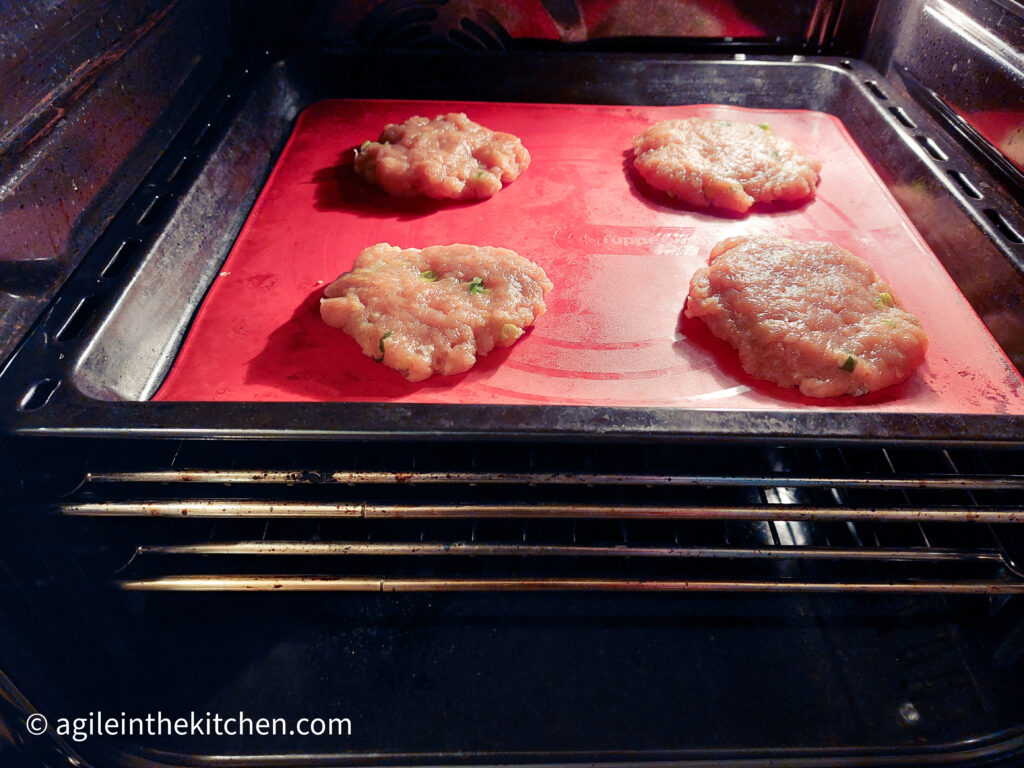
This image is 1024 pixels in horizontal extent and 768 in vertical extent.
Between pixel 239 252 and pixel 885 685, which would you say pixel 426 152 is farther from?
pixel 885 685

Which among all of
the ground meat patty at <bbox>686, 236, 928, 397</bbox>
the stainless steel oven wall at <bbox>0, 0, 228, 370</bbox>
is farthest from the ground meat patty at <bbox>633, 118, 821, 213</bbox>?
the stainless steel oven wall at <bbox>0, 0, 228, 370</bbox>

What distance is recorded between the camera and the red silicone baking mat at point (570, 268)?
172cm

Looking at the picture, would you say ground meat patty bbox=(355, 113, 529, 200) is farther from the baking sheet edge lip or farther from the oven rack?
the baking sheet edge lip

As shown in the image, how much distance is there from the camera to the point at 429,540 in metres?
1.59

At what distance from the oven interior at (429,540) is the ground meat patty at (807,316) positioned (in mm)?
236

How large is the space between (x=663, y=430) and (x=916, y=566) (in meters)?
1.04

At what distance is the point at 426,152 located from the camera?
2.37m

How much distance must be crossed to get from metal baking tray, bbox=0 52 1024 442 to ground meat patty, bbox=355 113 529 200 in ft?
0.41

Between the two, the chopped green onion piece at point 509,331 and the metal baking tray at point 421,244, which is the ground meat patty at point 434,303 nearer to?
the chopped green onion piece at point 509,331

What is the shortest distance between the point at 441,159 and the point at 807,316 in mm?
1343

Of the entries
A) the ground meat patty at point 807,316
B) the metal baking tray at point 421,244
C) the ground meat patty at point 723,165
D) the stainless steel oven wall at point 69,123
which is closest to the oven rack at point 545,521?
the metal baking tray at point 421,244

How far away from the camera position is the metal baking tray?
1316 millimetres

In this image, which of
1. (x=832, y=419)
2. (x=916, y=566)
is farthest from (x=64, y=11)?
(x=916, y=566)

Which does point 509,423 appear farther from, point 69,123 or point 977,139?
point 977,139
